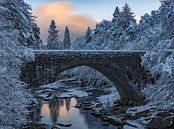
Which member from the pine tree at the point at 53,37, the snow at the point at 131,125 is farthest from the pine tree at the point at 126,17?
the snow at the point at 131,125

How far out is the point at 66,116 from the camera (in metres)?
45.1

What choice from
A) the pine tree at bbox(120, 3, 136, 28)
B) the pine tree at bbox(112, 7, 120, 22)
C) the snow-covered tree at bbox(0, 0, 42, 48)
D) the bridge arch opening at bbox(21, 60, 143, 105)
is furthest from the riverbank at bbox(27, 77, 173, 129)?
the pine tree at bbox(112, 7, 120, 22)

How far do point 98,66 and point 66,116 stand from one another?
7.33 metres

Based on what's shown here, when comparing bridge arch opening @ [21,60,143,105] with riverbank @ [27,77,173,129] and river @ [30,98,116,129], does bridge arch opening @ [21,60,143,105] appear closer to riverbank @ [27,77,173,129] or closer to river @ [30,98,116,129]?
riverbank @ [27,77,173,129]

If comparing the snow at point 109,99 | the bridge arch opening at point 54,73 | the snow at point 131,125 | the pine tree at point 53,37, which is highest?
the pine tree at point 53,37

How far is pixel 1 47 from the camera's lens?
69.3 ft

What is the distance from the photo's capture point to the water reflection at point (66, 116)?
3953cm

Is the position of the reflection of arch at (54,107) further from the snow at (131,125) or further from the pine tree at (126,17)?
the pine tree at (126,17)

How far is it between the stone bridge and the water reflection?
5583mm

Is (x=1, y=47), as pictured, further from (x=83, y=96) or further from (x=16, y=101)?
(x=83, y=96)

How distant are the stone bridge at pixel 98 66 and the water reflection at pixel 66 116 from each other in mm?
5583

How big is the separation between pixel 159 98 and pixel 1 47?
902 inches

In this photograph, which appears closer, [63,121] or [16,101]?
[16,101]

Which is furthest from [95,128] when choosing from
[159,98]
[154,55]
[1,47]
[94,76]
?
[94,76]
